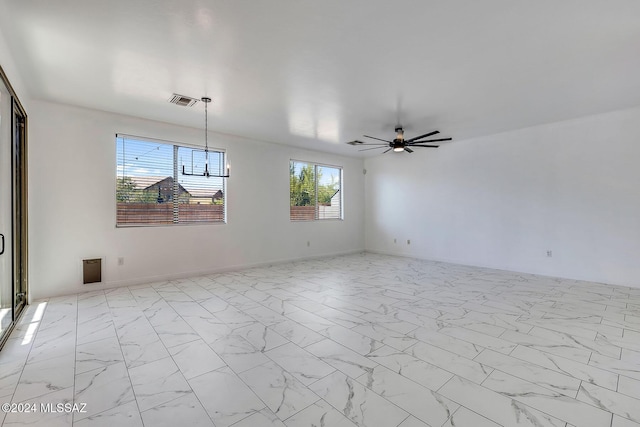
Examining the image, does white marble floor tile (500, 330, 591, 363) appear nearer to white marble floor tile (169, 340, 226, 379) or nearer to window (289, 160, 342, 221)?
white marble floor tile (169, 340, 226, 379)

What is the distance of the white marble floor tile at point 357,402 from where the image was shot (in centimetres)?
170

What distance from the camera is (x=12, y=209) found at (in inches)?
132

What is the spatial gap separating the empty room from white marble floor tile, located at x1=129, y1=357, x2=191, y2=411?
0.7 inches

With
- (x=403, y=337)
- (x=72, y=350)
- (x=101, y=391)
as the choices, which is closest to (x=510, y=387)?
(x=403, y=337)

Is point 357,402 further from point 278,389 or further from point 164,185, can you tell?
point 164,185

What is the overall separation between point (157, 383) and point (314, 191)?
5879 millimetres

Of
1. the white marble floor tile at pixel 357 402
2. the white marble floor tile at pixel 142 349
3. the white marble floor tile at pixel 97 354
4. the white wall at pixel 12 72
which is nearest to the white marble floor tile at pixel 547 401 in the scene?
the white marble floor tile at pixel 357 402

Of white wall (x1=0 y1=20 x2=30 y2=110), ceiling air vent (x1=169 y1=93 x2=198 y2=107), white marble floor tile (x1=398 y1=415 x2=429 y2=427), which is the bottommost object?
white marble floor tile (x1=398 y1=415 x2=429 y2=427)

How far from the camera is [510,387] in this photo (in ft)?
6.59

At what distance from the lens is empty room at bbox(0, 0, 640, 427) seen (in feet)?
6.69

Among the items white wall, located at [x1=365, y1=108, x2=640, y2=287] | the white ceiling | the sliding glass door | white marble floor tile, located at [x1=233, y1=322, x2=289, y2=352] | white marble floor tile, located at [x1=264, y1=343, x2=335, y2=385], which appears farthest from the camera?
white wall, located at [x1=365, y1=108, x2=640, y2=287]

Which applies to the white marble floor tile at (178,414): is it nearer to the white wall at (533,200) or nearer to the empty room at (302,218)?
the empty room at (302,218)

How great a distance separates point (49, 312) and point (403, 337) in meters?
4.13

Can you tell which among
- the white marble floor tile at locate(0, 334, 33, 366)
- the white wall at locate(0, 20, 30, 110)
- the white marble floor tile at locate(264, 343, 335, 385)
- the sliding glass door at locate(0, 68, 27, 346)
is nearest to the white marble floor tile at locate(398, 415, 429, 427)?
the white marble floor tile at locate(264, 343, 335, 385)
